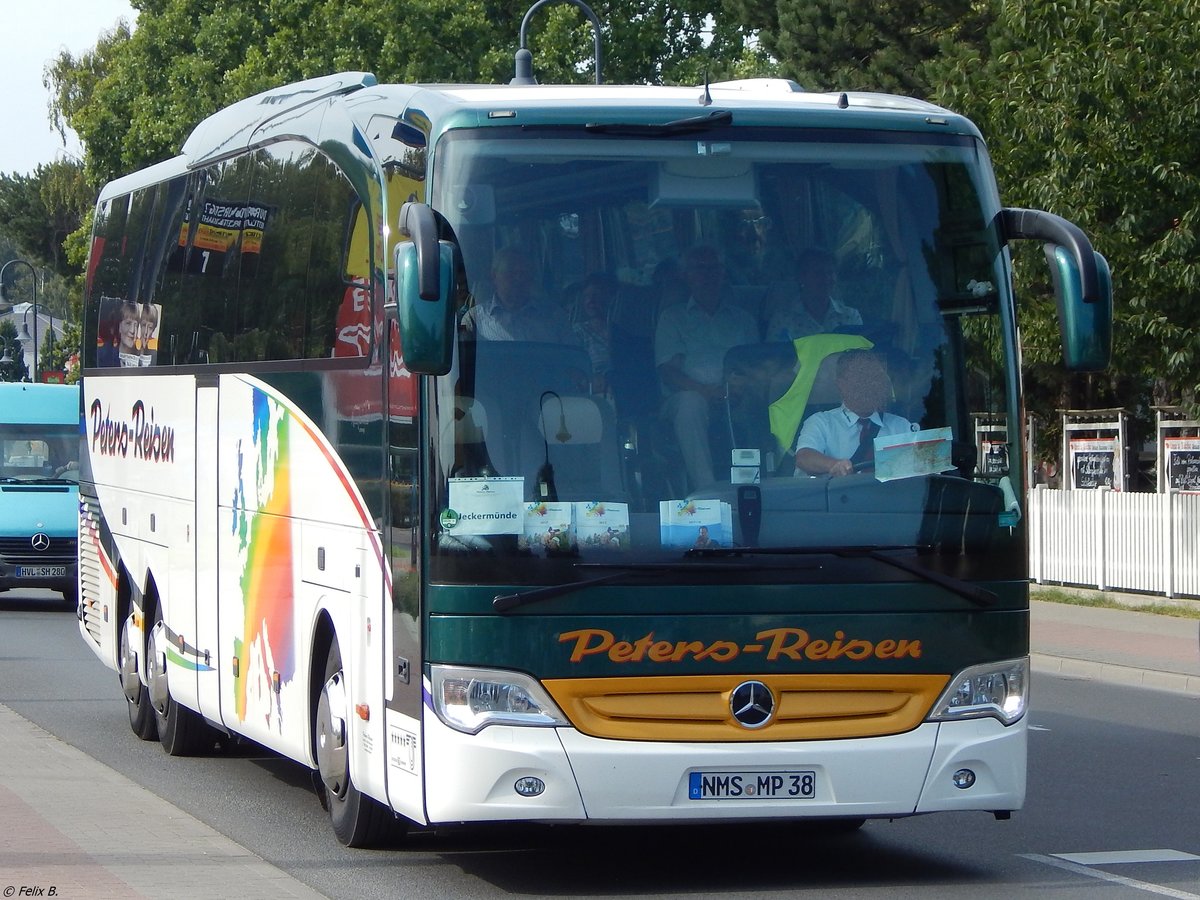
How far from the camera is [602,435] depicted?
7.71m

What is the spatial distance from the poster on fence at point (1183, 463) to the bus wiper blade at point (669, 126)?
1613cm

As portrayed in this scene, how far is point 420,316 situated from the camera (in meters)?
7.34

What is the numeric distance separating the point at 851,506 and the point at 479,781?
5.75ft

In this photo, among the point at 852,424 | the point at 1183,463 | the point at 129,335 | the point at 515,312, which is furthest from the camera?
the point at 1183,463

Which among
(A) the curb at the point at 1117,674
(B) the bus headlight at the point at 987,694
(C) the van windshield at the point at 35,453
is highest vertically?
(C) the van windshield at the point at 35,453

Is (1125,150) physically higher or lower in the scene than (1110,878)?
higher

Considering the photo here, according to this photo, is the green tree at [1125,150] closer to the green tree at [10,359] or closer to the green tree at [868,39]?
the green tree at [868,39]

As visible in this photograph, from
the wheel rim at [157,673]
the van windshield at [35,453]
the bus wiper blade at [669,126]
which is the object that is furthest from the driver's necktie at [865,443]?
the van windshield at [35,453]

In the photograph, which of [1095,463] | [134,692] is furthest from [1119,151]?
[134,692]

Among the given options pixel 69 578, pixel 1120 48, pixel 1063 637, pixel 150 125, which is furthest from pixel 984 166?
pixel 150 125

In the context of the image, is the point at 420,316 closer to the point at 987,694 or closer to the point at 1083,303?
the point at 1083,303

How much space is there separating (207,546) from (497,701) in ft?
13.5

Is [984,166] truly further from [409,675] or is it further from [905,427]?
[409,675]

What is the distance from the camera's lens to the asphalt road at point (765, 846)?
27.0ft
